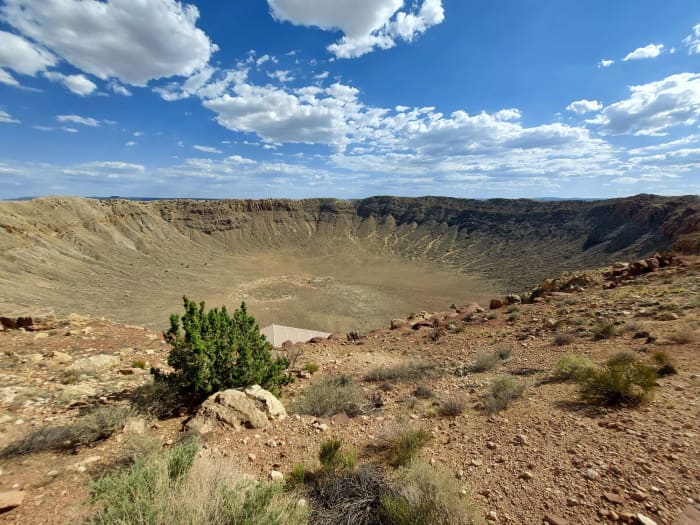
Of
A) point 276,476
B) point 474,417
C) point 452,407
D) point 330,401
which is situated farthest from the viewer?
point 330,401

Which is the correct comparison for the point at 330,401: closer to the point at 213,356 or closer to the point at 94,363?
the point at 213,356

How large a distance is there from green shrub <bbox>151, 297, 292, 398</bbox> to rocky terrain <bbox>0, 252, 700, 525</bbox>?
26.2 inches

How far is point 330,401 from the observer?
234 inches

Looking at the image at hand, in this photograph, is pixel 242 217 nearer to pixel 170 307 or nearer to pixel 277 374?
pixel 170 307

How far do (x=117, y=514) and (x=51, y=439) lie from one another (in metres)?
2.65

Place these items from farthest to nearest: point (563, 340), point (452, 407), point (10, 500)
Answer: point (563, 340), point (452, 407), point (10, 500)

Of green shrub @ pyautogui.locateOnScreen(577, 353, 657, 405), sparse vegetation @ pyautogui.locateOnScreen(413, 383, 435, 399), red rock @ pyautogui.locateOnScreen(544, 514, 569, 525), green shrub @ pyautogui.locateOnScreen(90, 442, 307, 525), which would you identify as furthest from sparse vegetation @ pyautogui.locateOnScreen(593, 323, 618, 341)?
green shrub @ pyautogui.locateOnScreen(90, 442, 307, 525)

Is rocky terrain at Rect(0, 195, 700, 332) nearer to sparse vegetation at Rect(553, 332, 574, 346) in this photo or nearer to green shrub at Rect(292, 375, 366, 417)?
sparse vegetation at Rect(553, 332, 574, 346)

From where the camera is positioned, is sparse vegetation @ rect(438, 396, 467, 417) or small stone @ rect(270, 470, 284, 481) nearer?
small stone @ rect(270, 470, 284, 481)

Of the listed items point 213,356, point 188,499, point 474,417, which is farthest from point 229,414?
point 474,417

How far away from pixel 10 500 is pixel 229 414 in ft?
7.83

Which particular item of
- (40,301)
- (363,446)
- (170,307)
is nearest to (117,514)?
(363,446)

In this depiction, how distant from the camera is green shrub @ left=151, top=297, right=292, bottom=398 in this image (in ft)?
18.2

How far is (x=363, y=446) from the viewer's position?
15.0 feet
